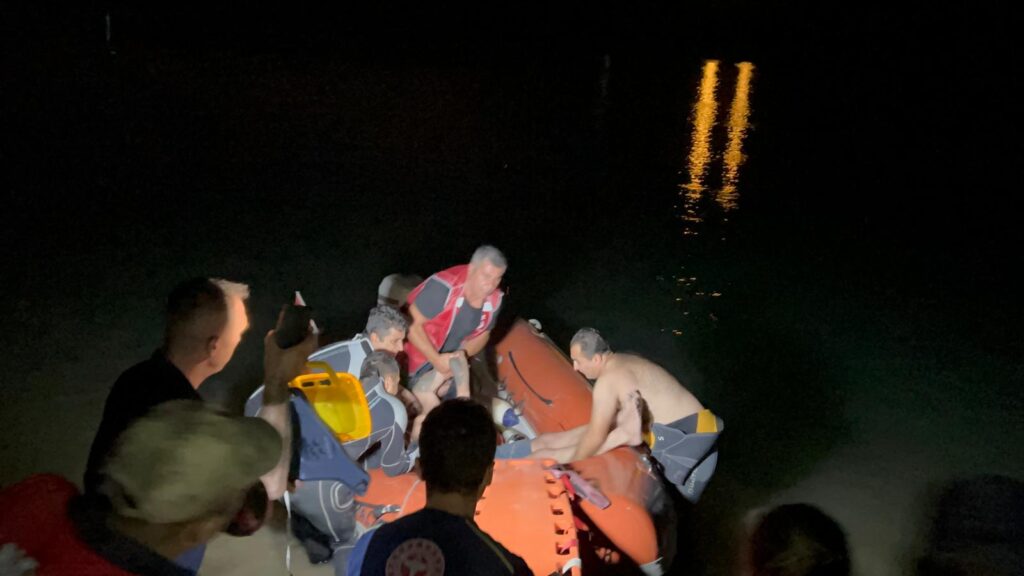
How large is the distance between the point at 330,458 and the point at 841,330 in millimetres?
5023

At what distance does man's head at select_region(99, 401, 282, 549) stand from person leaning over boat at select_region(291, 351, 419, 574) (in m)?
1.40

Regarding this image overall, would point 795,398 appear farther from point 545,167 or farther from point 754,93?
point 754,93

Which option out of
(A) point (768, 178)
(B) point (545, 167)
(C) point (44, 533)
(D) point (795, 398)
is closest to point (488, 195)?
(B) point (545, 167)

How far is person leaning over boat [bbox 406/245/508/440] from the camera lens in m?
3.69

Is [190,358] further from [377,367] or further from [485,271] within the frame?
[485,271]

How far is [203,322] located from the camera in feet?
6.44

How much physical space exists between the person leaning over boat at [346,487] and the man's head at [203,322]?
77cm

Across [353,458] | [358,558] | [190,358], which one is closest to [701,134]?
[353,458]

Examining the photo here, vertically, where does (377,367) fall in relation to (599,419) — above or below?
above

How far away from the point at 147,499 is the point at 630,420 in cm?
220

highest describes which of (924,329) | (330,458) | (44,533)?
(44,533)

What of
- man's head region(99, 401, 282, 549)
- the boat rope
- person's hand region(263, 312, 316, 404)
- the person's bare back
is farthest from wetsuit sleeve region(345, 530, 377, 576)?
the boat rope

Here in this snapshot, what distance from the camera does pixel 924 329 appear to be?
659cm

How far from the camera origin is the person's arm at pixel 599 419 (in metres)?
3.11
